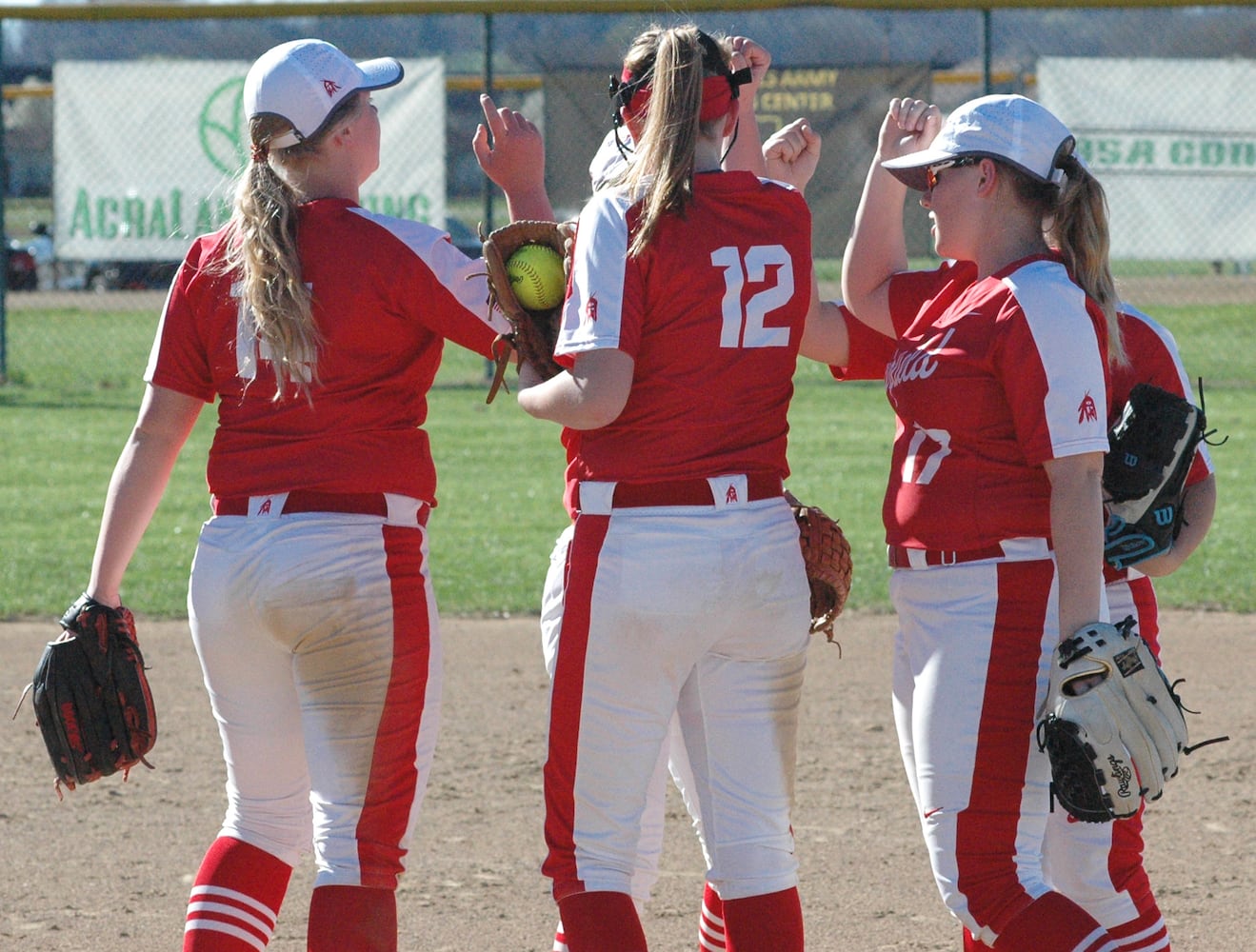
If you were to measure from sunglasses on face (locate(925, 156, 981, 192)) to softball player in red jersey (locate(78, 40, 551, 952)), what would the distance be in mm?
683

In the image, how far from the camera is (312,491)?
2.60 meters

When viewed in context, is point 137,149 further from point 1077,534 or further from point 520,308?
point 1077,534

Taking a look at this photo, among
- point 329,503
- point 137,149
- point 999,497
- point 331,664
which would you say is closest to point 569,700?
point 331,664

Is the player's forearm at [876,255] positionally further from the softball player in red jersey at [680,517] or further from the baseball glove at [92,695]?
the baseball glove at [92,695]

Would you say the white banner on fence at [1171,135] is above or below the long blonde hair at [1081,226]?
above

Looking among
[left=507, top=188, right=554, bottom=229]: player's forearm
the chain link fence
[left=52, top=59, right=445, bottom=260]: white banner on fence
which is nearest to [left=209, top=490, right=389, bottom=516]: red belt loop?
[left=507, top=188, right=554, bottom=229]: player's forearm

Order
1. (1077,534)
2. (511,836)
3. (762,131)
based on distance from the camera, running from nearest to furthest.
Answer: (1077,534)
(511,836)
(762,131)

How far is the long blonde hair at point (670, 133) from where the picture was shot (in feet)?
7.81

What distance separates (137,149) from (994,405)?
37.0 feet

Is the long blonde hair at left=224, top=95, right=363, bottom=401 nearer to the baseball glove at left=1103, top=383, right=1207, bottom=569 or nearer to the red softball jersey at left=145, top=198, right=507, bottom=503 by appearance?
the red softball jersey at left=145, top=198, right=507, bottom=503

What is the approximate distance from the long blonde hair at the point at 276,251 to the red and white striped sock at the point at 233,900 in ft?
2.56

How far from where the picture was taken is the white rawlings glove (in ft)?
7.64

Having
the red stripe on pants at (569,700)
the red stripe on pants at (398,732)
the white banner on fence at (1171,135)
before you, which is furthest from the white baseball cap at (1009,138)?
the white banner on fence at (1171,135)

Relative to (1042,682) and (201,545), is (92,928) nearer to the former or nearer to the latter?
(201,545)
